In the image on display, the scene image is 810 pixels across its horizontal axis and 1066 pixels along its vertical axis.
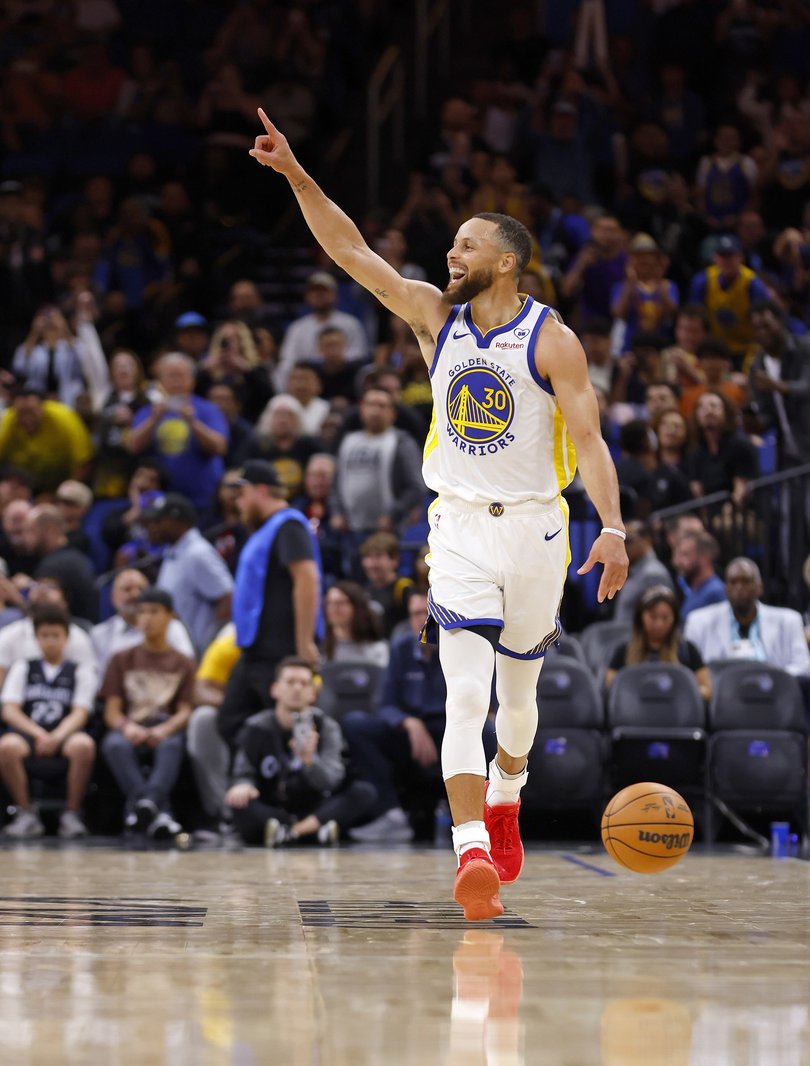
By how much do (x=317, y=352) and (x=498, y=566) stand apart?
953cm

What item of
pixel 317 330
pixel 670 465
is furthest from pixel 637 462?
pixel 317 330

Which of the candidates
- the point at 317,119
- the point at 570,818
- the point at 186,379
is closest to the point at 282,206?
the point at 317,119

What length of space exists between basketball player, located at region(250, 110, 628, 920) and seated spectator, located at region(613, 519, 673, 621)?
5200 mm

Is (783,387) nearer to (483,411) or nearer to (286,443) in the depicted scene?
(286,443)

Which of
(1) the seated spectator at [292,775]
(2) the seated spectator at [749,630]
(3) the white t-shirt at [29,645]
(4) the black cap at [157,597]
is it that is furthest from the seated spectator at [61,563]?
(2) the seated spectator at [749,630]

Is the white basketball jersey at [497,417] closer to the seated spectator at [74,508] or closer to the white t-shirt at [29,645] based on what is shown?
the white t-shirt at [29,645]

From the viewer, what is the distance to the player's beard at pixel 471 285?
6.32 m

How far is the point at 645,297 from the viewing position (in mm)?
15273

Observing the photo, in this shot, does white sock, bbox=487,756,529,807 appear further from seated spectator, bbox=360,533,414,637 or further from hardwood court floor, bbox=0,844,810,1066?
seated spectator, bbox=360,533,414,637

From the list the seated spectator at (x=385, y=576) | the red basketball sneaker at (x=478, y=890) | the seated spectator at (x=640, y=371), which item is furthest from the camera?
the seated spectator at (x=640, y=371)

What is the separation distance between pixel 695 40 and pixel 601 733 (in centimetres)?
1107

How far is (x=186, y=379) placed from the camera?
45.1ft

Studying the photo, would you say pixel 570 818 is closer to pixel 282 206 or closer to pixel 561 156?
pixel 561 156

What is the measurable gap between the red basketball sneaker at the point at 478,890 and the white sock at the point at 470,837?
11 cm
